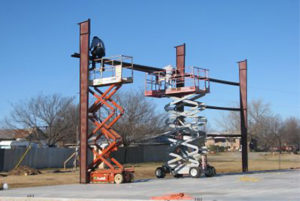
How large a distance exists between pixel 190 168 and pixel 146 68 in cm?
739

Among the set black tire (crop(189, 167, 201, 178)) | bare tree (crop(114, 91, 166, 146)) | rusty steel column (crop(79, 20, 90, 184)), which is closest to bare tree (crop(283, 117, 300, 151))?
bare tree (crop(114, 91, 166, 146))

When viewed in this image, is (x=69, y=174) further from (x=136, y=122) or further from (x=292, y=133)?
(x=292, y=133)

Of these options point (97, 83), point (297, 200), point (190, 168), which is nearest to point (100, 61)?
point (97, 83)

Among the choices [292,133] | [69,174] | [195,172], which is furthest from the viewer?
[292,133]

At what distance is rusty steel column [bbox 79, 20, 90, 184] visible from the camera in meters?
23.2

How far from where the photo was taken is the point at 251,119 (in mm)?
98250

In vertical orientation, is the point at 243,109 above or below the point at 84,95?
below

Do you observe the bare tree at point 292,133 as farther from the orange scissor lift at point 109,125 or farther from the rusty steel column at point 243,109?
the orange scissor lift at point 109,125

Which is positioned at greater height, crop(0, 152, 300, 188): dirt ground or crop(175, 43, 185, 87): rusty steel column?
crop(175, 43, 185, 87): rusty steel column

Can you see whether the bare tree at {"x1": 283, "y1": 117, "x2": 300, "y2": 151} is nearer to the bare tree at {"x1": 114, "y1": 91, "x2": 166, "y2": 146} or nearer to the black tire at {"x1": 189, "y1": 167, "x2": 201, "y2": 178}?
the bare tree at {"x1": 114, "y1": 91, "x2": 166, "y2": 146}

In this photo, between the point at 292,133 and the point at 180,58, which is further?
the point at 292,133

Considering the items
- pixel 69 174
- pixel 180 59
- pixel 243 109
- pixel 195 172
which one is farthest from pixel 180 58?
pixel 69 174

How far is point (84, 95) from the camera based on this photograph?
2362cm

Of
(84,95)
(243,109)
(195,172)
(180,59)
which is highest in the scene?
(180,59)
